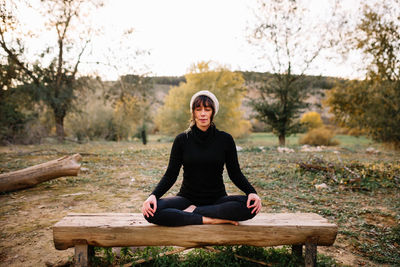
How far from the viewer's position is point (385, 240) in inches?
136

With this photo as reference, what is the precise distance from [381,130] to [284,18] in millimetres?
9073

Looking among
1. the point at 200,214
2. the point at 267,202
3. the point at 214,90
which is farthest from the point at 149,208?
the point at 214,90

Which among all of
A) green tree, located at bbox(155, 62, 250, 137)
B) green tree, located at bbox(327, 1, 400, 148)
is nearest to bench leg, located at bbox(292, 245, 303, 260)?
green tree, located at bbox(327, 1, 400, 148)

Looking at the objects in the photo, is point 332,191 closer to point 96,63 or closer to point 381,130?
point 381,130

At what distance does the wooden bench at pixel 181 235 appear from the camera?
93.2 inches

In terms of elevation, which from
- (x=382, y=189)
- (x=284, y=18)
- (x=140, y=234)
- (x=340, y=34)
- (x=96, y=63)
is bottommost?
(x=382, y=189)

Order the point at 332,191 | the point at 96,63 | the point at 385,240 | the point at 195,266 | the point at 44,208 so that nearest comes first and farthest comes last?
the point at 195,266 < the point at 385,240 < the point at 44,208 < the point at 332,191 < the point at 96,63

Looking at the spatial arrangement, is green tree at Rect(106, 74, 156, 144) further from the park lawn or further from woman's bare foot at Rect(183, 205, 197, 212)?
woman's bare foot at Rect(183, 205, 197, 212)

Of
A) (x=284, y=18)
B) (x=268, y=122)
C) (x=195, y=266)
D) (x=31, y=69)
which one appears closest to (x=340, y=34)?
(x=284, y=18)

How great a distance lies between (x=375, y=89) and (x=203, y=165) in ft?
48.1

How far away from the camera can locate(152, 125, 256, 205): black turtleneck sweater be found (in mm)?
2734

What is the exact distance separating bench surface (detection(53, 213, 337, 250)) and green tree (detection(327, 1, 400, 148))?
481 inches

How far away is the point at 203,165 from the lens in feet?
8.96

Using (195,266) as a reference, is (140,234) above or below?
above
